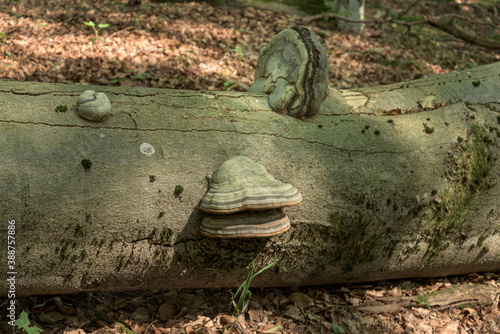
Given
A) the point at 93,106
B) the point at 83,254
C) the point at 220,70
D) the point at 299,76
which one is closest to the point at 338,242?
the point at 299,76

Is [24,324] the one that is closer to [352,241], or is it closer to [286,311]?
[286,311]

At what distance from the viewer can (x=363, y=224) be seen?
9.30 ft

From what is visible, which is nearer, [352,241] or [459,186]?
[352,241]

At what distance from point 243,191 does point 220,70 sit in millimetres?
4250

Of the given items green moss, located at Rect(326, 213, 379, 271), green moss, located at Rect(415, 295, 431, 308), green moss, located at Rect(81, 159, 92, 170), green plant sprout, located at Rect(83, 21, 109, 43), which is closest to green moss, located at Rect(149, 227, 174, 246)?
green moss, located at Rect(81, 159, 92, 170)

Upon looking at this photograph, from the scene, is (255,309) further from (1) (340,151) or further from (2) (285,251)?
(1) (340,151)

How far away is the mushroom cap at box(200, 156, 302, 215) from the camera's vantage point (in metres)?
2.15

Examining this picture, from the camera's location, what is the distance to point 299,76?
290 centimetres

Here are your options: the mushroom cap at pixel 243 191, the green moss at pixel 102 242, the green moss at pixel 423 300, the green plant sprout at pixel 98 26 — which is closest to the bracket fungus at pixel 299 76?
the mushroom cap at pixel 243 191

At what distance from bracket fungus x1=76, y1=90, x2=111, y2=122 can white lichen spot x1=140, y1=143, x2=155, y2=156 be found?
327 millimetres

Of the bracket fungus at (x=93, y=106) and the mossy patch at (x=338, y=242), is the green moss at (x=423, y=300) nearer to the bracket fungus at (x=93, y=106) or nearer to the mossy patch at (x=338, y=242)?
the mossy patch at (x=338, y=242)

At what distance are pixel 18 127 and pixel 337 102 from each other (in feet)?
7.91

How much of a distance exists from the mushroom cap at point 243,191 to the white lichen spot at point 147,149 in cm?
44

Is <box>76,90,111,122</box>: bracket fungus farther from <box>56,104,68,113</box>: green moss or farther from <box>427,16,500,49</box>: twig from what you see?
<box>427,16,500,49</box>: twig
